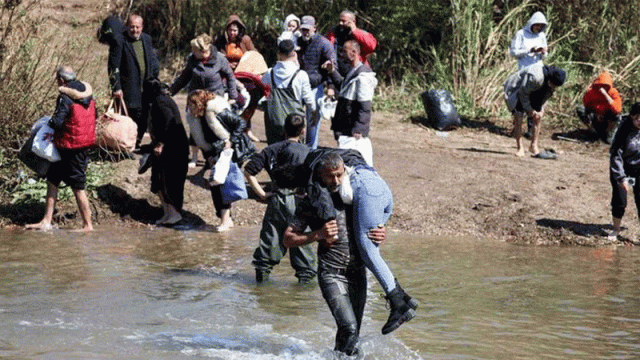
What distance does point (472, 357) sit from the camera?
8.70m

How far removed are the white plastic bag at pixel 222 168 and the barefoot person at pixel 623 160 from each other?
4.10 meters

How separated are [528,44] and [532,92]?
0.77 m

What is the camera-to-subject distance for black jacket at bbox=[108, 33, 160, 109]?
14.4m

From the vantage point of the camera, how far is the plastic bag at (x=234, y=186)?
13.0 metres

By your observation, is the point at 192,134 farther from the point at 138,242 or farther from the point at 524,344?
the point at 524,344

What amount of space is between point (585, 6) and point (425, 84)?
2.87m

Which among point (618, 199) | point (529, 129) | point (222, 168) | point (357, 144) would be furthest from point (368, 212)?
A: point (529, 129)

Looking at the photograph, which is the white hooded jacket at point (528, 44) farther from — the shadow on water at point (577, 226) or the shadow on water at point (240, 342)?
the shadow on water at point (240, 342)

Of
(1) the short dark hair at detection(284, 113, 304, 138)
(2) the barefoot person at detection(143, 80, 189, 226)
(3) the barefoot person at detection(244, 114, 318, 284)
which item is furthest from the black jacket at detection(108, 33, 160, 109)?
(1) the short dark hair at detection(284, 113, 304, 138)

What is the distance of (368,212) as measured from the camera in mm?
8148

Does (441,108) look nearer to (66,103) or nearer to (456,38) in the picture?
(456,38)

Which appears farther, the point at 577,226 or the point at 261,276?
the point at 577,226

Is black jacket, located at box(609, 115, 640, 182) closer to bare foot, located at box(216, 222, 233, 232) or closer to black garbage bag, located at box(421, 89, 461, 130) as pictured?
bare foot, located at box(216, 222, 233, 232)

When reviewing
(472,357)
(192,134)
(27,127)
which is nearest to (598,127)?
(192,134)
